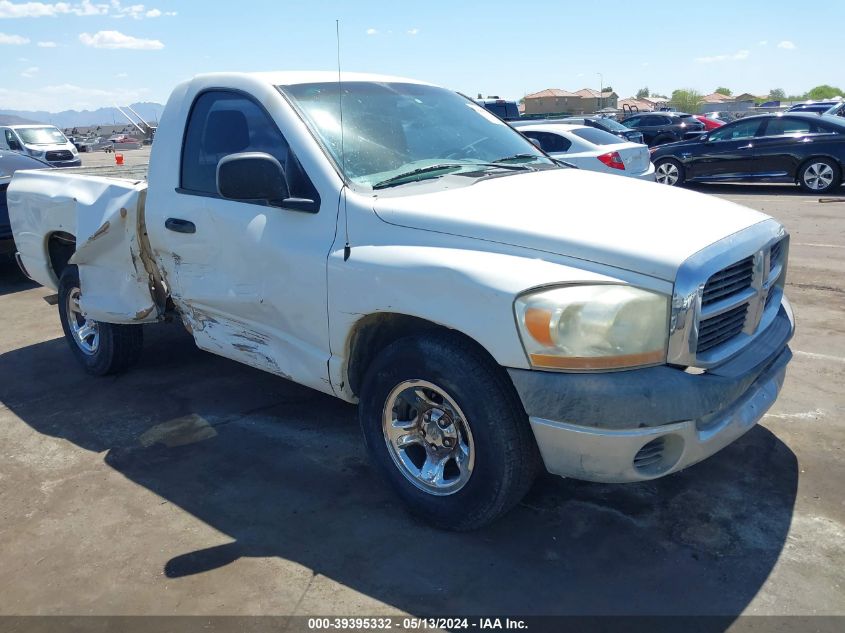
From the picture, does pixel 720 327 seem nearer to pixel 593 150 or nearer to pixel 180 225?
pixel 180 225

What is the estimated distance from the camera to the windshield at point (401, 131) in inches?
147

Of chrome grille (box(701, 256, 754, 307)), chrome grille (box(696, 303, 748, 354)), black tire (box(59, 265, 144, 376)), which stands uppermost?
chrome grille (box(701, 256, 754, 307))

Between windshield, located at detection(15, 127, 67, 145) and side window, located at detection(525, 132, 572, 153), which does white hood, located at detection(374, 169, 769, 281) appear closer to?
side window, located at detection(525, 132, 572, 153)

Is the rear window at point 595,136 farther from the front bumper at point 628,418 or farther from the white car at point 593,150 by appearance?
the front bumper at point 628,418

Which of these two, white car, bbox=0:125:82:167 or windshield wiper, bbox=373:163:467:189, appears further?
white car, bbox=0:125:82:167

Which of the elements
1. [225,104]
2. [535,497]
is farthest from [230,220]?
→ [535,497]

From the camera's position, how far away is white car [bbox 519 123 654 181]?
11.2 m

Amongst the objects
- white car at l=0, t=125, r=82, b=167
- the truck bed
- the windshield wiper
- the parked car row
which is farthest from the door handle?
white car at l=0, t=125, r=82, b=167

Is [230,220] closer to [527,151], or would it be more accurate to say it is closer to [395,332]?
[395,332]

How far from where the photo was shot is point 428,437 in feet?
11.1

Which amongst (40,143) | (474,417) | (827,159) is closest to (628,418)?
(474,417)

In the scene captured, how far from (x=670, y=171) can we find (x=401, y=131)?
43.6ft

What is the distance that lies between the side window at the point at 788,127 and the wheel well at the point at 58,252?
43.2 feet

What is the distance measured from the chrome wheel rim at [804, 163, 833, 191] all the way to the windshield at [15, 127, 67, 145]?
24.5 m
